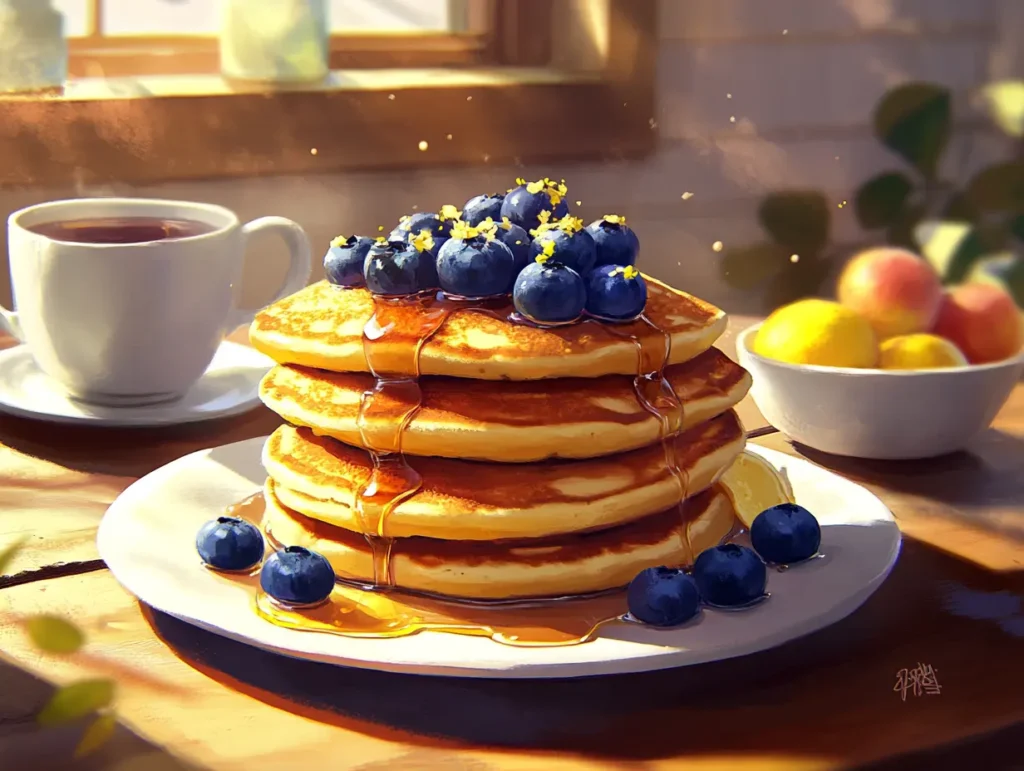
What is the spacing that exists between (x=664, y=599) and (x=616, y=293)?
212mm

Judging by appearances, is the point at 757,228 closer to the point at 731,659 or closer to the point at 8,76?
the point at 8,76

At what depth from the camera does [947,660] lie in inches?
29.4

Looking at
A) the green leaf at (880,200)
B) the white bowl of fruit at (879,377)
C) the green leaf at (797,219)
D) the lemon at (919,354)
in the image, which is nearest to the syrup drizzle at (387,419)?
the white bowl of fruit at (879,377)

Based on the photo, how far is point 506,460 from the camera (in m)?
0.80

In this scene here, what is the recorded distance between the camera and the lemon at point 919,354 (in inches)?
45.7

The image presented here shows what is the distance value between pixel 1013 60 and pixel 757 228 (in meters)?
0.68

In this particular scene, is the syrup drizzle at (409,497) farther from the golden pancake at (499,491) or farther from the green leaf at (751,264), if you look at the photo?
the green leaf at (751,264)

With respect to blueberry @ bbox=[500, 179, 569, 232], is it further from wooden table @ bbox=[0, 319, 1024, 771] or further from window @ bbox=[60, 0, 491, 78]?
window @ bbox=[60, 0, 491, 78]

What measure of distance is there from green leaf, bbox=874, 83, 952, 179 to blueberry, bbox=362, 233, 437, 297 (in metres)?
1.74

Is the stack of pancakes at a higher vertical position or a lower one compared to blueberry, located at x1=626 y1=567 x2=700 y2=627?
higher

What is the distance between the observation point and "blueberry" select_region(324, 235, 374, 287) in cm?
91

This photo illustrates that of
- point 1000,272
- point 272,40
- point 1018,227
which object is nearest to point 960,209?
point 1018,227

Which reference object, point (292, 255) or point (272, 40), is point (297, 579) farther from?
point (272, 40)

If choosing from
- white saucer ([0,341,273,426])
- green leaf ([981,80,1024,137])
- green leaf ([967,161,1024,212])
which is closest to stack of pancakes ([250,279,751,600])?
white saucer ([0,341,273,426])
